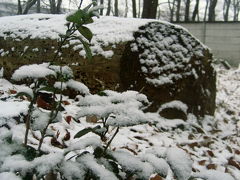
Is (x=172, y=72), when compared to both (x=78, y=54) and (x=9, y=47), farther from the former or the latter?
(x=9, y=47)

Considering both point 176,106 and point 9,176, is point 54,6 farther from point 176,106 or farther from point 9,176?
point 9,176

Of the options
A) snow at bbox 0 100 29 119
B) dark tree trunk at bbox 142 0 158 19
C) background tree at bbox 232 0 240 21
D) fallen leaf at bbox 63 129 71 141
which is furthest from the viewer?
background tree at bbox 232 0 240 21

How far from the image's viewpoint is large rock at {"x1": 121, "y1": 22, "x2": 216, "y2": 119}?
403 cm

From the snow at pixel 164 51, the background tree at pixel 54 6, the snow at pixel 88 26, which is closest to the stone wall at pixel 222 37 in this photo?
the background tree at pixel 54 6

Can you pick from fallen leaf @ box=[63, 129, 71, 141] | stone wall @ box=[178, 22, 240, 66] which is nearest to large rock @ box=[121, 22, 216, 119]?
fallen leaf @ box=[63, 129, 71, 141]

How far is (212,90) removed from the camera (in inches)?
200

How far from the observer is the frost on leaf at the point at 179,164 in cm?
104

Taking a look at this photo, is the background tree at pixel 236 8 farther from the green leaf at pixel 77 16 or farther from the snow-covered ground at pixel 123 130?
the green leaf at pixel 77 16

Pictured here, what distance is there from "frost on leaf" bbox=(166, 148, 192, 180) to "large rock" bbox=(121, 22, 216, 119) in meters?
2.84

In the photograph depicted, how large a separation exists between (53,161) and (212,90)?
436 centimetres

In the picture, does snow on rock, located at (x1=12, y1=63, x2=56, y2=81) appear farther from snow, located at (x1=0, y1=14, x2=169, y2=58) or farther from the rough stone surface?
snow, located at (x1=0, y1=14, x2=169, y2=58)

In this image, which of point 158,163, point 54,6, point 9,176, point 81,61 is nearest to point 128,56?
point 81,61

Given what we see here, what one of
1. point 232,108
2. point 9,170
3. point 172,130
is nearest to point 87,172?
point 9,170

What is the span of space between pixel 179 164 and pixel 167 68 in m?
3.25
